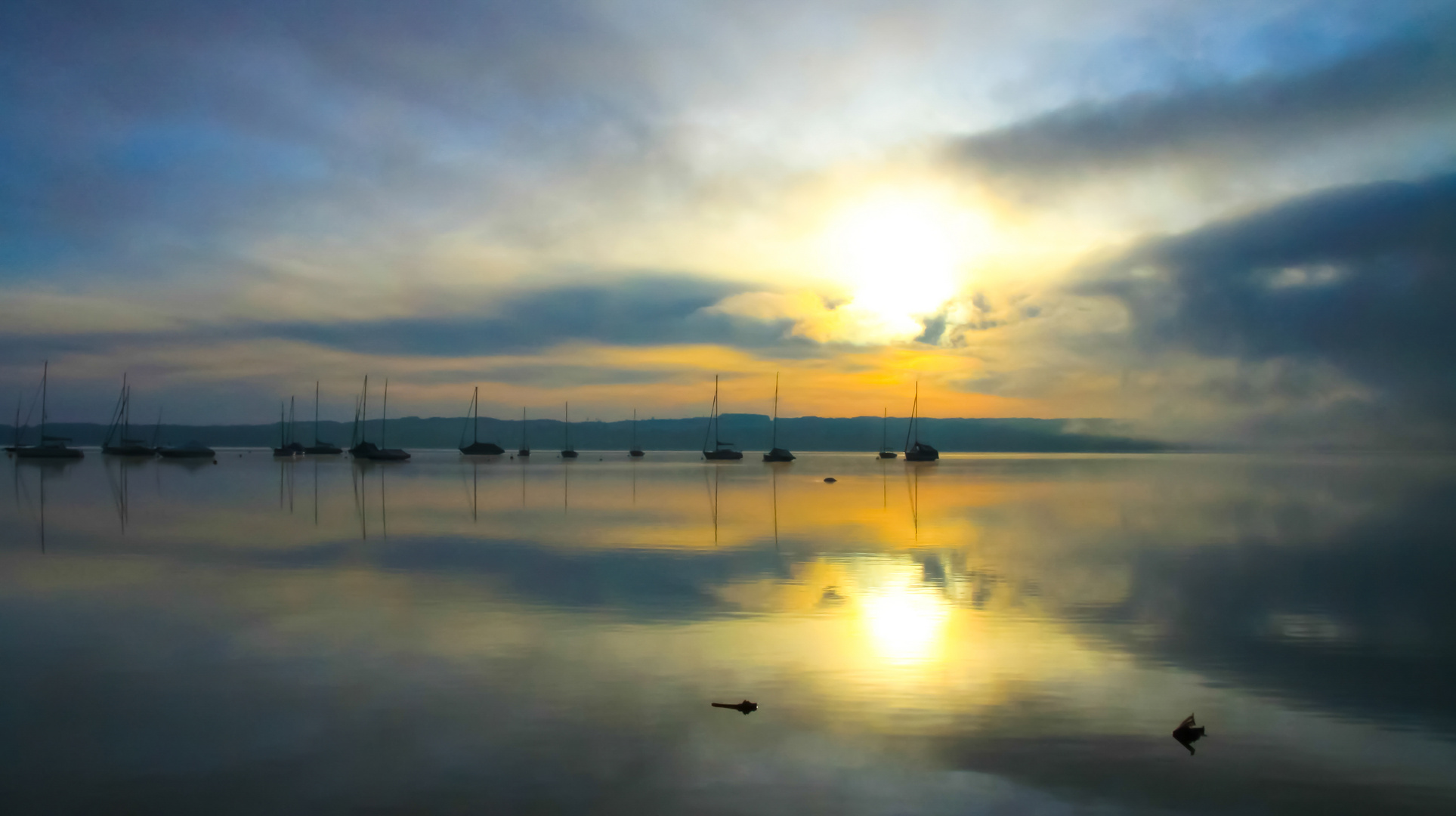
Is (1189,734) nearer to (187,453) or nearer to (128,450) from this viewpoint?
(187,453)

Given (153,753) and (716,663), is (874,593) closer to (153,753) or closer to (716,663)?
(716,663)

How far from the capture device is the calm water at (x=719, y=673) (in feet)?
29.1

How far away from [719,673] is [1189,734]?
5768mm

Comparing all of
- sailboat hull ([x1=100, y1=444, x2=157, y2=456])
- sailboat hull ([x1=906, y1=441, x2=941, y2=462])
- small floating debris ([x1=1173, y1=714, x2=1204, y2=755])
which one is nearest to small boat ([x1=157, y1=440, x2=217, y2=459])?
sailboat hull ([x1=100, y1=444, x2=157, y2=456])

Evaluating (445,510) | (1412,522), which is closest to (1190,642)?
(1412,522)

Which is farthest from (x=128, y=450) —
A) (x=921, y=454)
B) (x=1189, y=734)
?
(x=1189, y=734)

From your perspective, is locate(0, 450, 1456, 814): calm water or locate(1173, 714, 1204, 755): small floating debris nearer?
locate(0, 450, 1456, 814): calm water

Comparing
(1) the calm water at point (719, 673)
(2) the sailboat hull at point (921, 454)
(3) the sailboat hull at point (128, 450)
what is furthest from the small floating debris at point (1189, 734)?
(3) the sailboat hull at point (128, 450)

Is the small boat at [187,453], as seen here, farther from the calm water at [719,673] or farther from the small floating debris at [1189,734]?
the small floating debris at [1189,734]

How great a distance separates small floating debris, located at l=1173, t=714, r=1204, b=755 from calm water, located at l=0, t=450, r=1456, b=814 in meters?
0.27

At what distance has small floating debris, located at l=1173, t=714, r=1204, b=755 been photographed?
33.1ft

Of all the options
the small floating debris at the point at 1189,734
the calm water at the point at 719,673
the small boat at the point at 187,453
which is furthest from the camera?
the small boat at the point at 187,453

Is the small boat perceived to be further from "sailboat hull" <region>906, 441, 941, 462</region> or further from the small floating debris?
the small floating debris

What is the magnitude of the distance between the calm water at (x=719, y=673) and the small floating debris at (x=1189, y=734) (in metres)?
0.27
